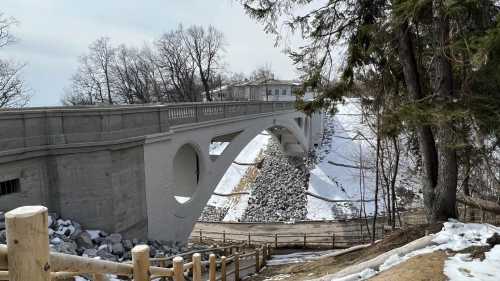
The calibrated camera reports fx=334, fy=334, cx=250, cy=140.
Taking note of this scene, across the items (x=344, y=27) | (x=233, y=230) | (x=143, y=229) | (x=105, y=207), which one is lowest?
(x=233, y=230)

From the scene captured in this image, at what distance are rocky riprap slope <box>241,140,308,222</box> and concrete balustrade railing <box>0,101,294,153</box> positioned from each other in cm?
1407

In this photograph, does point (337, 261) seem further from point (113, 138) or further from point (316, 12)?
point (113, 138)

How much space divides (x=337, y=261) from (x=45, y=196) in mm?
6811

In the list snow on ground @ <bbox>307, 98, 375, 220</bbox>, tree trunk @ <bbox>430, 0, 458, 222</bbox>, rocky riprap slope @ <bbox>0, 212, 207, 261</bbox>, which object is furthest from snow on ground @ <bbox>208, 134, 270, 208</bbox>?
tree trunk @ <bbox>430, 0, 458, 222</bbox>

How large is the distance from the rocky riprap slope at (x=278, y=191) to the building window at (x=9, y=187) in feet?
56.8

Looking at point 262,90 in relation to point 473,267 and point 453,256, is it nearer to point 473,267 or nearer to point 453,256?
point 453,256

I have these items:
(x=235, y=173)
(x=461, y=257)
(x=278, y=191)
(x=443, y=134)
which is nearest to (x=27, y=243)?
(x=461, y=257)

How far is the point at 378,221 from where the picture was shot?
69.8 feet

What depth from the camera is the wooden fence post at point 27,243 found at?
1.21 metres

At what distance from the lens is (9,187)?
7.25 metres

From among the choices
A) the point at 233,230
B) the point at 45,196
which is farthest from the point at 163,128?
the point at 233,230

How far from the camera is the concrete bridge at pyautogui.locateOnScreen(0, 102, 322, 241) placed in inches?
293

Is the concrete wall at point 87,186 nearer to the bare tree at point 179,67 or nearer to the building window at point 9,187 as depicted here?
the building window at point 9,187

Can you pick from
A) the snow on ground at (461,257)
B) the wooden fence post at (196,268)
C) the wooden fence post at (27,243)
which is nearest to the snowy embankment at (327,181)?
the snow on ground at (461,257)
